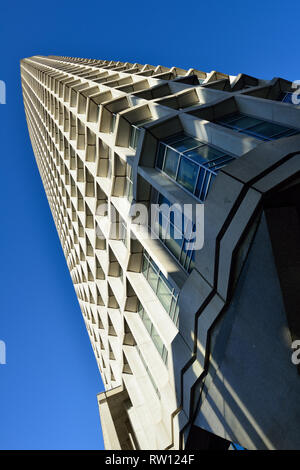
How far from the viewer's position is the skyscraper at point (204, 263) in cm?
697

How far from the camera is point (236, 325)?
8.13 m

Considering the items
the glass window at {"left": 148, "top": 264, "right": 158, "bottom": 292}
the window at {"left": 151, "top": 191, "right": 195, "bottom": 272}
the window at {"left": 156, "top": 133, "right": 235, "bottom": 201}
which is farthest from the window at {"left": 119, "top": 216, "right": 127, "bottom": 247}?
the window at {"left": 156, "top": 133, "right": 235, "bottom": 201}

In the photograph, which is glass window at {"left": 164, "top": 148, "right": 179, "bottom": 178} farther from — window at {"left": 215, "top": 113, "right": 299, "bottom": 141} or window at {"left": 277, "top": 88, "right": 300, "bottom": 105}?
window at {"left": 277, "top": 88, "right": 300, "bottom": 105}

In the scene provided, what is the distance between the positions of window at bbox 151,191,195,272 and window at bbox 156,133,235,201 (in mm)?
1432

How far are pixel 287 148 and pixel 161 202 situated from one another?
300 inches

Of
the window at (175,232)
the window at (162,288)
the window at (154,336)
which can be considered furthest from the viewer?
the window at (154,336)

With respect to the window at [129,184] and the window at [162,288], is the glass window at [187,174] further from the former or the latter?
the window at [129,184]

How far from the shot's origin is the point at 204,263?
29.8ft

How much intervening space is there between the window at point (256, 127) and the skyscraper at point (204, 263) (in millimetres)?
62

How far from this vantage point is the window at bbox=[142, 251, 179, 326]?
13.0 meters

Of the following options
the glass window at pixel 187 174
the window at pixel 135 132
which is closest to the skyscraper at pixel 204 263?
the glass window at pixel 187 174

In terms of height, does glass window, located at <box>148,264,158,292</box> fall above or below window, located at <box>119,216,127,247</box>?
below

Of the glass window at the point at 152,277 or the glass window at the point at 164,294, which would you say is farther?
the glass window at the point at 152,277

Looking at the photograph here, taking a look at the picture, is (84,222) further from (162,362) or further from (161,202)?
(162,362)
